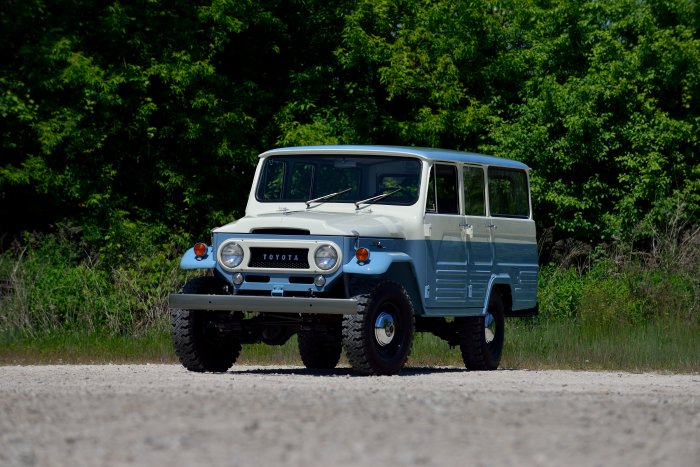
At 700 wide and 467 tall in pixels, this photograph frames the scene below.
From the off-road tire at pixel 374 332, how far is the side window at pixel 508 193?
116 inches

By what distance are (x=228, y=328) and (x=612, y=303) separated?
8889mm

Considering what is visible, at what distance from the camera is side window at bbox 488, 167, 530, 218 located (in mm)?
17250

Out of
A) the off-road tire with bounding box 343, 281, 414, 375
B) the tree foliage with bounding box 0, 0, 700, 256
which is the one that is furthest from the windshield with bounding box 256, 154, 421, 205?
the tree foliage with bounding box 0, 0, 700, 256

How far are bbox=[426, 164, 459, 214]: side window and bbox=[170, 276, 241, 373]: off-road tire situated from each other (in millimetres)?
2611

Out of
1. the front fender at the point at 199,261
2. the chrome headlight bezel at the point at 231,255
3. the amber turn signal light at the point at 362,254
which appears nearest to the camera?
the amber turn signal light at the point at 362,254

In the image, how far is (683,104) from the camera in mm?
33281

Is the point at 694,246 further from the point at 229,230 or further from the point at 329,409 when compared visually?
the point at 329,409

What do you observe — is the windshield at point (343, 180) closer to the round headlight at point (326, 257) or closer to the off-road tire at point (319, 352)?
the round headlight at point (326, 257)

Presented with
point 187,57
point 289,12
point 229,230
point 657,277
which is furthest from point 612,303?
point 289,12

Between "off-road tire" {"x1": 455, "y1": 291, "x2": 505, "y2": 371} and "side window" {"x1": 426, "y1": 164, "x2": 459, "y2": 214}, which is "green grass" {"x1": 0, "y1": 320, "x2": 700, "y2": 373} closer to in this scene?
"off-road tire" {"x1": 455, "y1": 291, "x2": 505, "y2": 371}

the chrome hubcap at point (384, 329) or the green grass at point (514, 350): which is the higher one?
the chrome hubcap at point (384, 329)

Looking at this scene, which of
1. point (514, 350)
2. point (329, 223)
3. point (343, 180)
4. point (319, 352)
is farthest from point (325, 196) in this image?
point (514, 350)

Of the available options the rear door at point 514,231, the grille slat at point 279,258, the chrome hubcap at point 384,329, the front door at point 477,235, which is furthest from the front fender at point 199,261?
the rear door at point 514,231

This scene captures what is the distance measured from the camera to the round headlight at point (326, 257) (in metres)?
14.3
